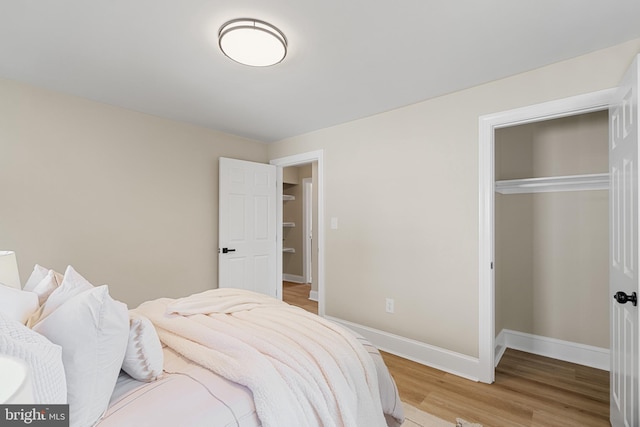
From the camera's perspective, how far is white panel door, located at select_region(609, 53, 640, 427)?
1450 mm

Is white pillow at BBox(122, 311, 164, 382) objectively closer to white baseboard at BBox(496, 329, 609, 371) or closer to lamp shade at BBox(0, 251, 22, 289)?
lamp shade at BBox(0, 251, 22, 289)

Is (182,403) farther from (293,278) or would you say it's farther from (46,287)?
(293,278)

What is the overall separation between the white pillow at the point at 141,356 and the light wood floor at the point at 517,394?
71.2 inches

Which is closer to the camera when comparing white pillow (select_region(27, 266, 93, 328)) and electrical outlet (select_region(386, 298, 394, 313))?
white pillow (select_region(27, 266, 93, 328))

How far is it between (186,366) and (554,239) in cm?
337

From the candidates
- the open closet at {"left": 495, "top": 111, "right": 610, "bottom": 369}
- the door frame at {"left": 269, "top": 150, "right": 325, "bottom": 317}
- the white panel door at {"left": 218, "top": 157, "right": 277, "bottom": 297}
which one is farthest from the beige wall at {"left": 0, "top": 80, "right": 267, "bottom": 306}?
the open closet at {"left": 495, "top": 111, "right": 610, "bottom": 369}


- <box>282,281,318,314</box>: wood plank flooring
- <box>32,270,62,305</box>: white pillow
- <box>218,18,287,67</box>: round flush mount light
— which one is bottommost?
<box>282,281,318,314</box>: wood plank flooring

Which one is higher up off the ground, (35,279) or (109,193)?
(109,193)

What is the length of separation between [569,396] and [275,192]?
11.8 ft

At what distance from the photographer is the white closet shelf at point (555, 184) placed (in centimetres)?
273

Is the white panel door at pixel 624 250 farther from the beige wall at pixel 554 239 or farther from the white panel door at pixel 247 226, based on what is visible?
the white panel door at pixel 247 226

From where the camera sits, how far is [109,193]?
293cm

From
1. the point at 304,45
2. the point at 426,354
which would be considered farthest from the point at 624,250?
the point at 304,45

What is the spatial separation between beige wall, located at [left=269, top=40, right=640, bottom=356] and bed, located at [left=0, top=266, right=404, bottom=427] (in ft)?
4.40
